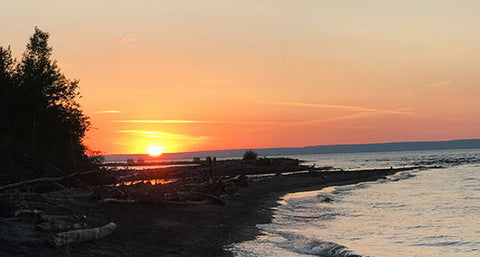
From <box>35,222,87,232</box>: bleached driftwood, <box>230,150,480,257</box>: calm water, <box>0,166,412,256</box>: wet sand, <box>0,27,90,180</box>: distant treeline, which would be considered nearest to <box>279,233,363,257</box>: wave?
<box>230,150,480,257</box>: calm water

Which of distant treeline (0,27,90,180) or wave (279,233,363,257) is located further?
distant treeline (0,27,90,180)

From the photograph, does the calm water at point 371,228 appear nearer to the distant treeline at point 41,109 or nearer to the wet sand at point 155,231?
the wet sand at point 155,231

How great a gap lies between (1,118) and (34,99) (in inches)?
129

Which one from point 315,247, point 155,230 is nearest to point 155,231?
point 155,230

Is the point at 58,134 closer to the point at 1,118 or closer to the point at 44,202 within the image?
the point at 1,118

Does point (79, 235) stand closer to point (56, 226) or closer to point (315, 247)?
point (56, 226)

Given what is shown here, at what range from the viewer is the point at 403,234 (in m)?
22.2

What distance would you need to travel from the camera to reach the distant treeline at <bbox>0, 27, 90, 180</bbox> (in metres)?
38.7

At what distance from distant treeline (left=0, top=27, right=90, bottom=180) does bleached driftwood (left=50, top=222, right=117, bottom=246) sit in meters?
21.3

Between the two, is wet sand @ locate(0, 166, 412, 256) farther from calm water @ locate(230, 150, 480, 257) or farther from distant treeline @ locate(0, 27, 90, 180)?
distant treeline @ locate(0, 27, 90, 180)

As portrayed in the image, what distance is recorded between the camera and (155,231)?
60.4 feet

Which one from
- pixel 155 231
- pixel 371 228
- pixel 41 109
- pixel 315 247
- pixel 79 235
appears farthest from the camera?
pixel 41 109

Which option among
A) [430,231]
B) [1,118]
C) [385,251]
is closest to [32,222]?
[385,251]

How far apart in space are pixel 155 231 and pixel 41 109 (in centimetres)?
2743
